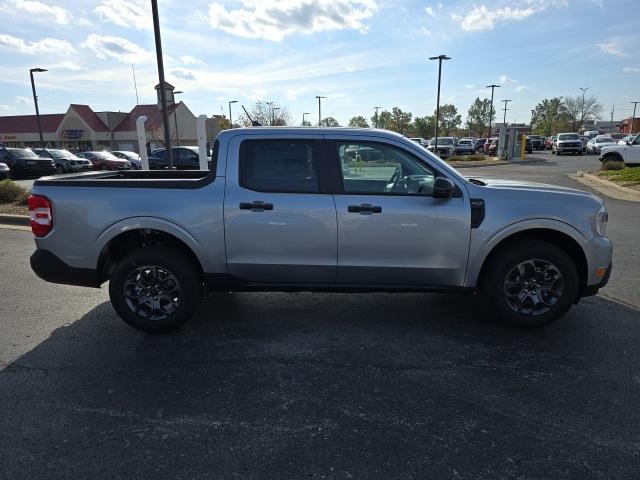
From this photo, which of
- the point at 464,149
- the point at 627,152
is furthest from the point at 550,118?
the point at 627,152

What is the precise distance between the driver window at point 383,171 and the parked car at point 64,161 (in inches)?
1083

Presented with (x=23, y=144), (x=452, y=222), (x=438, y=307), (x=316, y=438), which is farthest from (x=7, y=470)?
(x=23, y=144)

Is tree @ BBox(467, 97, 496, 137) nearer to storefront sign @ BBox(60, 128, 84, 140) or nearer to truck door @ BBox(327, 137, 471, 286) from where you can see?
storefront sign @ BBox(60, 128, 84, 140)

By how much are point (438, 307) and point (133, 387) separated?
10.1 feet

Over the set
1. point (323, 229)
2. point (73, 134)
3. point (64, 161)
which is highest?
point (73, 134)

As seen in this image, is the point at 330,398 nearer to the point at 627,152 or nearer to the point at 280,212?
the point at 280,212

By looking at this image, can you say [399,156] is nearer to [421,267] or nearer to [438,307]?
[421,267]

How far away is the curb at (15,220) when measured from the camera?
9.82 meters

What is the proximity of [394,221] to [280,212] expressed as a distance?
3.25 feet

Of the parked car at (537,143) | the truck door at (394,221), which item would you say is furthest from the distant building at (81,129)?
the truck door at (394,221)

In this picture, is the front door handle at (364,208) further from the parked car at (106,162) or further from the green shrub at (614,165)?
the parked car at (106,162)

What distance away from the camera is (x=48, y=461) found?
2574 mm

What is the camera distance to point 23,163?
2348 centimetres

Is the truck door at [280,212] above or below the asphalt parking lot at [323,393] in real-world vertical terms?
above
